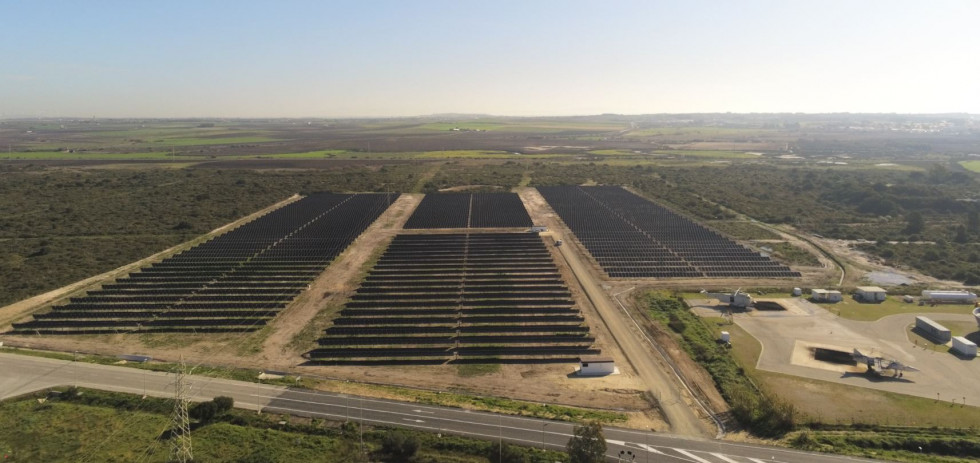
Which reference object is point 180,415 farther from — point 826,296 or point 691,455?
point 826,296

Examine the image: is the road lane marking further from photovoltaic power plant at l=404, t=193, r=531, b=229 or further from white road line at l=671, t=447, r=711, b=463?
photovoltaic power plant at l=404, t=193, r=531, b=229

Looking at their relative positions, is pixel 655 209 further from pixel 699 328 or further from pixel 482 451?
pixel 482 451

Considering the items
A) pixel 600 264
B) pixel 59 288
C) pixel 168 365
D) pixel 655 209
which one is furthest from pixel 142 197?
pixel 655 209

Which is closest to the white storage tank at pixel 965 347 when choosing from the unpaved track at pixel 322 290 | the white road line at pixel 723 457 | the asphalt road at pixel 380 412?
the asphalt road at pixel 380 412

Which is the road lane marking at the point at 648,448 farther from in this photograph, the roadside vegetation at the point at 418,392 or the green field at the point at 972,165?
the green field at the point at 972,165

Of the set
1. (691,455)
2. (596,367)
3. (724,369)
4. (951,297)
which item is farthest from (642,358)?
(951,297)

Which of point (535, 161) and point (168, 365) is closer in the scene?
point (168, 365)
